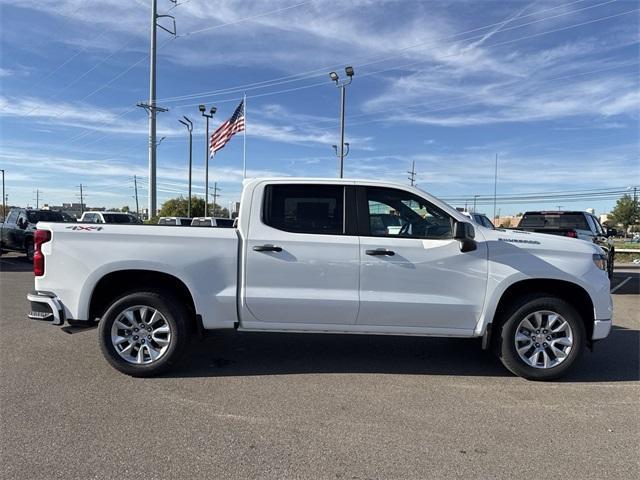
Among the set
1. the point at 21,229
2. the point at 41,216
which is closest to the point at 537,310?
the point at 21,229

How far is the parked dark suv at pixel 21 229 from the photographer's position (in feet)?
51.7

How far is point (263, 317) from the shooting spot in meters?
4.84

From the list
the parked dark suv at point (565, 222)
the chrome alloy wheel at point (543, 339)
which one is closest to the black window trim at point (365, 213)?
the chrome alloy wheel at point (543, 339)

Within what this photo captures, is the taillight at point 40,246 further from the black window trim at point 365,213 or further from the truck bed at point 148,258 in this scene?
the black window trim at point 365,213

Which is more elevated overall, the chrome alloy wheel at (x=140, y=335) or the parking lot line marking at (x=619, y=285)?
the chrome alloy wheel at (x=140, y=335)

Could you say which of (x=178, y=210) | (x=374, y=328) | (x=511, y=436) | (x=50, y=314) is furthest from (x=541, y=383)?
(x=178, y=210)

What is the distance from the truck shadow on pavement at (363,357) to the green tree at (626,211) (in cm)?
6956

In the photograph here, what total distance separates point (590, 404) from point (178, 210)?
223 feet

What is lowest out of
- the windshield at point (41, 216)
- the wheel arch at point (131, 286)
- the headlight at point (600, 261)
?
the wheel arch at point (131, 286)

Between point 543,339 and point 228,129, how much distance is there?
86.9 feet

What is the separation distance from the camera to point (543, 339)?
483 centimetres

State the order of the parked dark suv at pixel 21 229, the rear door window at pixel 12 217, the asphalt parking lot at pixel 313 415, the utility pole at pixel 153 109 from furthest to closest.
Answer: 1. the utility pole at pixel 153 109
2. the rear door window at pixel 12 217
3. the parked dark suv at pixel 21 229
4. the asphalt parking lot at pixel 313 415

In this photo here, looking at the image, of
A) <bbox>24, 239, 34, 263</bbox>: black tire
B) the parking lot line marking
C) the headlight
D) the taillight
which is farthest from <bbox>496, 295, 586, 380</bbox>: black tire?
<bbox>24, 239, 34, 263</bbox>: black tire

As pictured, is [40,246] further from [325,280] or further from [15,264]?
[15,264]
